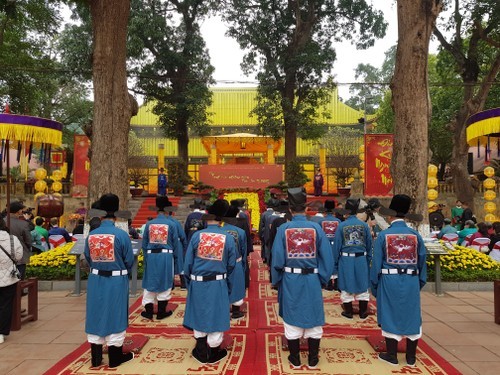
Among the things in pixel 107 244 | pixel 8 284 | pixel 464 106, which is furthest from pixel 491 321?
pixel 464 106

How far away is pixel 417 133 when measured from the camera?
8.54 m

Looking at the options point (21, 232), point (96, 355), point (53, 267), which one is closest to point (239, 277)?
point (96, 355)

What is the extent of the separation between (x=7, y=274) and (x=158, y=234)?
1.91 metres

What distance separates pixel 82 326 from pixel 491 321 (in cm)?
561

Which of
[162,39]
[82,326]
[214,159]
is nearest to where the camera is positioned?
[82,326]

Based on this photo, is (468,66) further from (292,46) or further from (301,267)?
(301,267)

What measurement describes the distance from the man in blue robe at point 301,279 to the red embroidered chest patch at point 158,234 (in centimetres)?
221

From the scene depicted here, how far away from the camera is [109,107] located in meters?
8.66

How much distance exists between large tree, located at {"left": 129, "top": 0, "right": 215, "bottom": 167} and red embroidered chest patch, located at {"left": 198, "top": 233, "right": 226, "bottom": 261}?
52.1 ft

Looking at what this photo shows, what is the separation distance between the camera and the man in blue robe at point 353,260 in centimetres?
628

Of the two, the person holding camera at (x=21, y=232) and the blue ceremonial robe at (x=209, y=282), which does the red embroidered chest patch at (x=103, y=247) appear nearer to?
the blue ceremonial robe at (x=209, y=282)

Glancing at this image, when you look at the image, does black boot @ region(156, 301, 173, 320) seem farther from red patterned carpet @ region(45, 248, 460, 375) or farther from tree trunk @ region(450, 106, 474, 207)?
tree trunk @ region(450, 106, 474, 207)

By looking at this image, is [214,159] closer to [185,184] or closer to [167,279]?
[185,184]

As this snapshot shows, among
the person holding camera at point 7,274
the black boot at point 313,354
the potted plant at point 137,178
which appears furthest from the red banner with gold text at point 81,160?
the black boot at point 313,354
